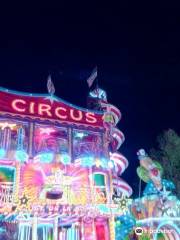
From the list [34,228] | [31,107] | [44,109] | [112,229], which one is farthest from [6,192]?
[112,229]

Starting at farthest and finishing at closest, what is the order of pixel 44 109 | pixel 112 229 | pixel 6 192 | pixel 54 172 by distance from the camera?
pixel 44 109 → pixel 54 172 → pixel 112 229 → pixel 6 192

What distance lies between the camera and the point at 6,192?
66.0 feet

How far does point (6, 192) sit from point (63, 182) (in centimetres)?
342

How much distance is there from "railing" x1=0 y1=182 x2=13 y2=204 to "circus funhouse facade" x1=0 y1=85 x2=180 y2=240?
0.05m

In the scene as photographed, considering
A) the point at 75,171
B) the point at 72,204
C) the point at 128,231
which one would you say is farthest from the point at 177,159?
the point at 72,204

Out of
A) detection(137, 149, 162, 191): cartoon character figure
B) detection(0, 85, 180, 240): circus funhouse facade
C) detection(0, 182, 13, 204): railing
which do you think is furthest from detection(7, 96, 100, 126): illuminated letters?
detection(137, 149, 162, 191): cartoon character figure

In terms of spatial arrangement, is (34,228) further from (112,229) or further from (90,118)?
(90,118)

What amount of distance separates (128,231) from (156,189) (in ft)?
13.7

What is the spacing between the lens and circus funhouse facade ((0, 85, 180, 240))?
20406 millimetres

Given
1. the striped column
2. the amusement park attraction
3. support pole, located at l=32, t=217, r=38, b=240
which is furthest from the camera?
the striped column

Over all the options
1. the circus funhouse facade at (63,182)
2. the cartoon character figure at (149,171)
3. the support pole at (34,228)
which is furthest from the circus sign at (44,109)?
the support pole at (34,228)

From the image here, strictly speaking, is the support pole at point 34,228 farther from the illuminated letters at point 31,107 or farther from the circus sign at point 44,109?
the illuminated letters at point 31,107

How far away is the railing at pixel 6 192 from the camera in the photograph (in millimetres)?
19472

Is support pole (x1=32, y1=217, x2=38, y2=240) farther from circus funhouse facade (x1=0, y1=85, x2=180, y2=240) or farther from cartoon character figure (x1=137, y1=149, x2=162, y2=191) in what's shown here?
cartoon character figure (x1=137, y1=149, x2=162, y2=191)
